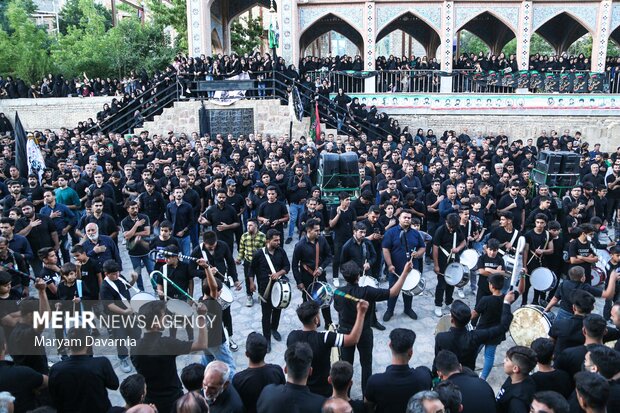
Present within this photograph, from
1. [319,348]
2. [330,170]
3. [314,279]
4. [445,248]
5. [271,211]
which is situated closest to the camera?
[319,348]

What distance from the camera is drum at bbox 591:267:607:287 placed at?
6.98 m

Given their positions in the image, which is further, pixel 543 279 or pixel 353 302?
pixel 543 279

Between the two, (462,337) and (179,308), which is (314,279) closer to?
(179,308)

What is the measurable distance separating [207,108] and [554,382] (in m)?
17.2

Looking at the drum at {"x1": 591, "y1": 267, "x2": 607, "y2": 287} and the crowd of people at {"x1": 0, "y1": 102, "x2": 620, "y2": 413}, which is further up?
the crowd of people at {"x1": 0, "y1": 102, "x2": 620, "y2": 413}

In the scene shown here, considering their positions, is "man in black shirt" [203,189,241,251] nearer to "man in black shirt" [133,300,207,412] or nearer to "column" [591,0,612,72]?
"man in black shirt" [133,300,207,412]

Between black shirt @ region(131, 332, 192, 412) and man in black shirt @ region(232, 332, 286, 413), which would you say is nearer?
man in black shirt @ region(232, 332, 286, 413)

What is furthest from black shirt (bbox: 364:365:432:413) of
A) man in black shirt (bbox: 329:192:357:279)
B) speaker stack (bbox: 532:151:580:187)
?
speaker stack (bbox: 532:151:580:187)

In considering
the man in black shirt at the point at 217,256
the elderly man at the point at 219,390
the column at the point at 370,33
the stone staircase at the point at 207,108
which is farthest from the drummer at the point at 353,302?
the column at the point at 370,33

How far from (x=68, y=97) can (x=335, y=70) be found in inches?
512

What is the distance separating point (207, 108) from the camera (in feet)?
63.1

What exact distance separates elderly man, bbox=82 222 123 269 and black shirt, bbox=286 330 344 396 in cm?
343

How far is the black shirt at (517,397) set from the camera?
3.53 meters

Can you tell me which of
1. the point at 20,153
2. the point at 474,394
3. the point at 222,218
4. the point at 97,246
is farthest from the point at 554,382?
Answer: the point at 20,153
